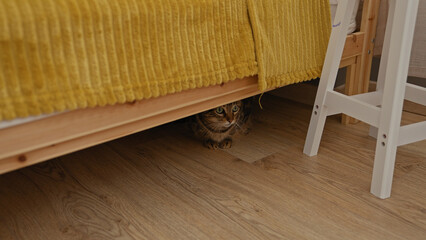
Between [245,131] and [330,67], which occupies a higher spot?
[330,67]

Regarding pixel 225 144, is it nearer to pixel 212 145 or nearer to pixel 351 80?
pixel 212 145

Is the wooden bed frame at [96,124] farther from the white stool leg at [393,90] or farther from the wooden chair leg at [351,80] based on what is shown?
the wooden chair leg at [351,80]

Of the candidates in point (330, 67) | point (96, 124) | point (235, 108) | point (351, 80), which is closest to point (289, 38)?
point (330, 67)

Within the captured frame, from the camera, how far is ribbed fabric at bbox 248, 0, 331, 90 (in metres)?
1.08

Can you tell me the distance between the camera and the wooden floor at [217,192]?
97 cm

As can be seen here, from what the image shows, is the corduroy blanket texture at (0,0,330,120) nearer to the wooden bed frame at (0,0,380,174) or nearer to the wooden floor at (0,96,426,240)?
the wooden bed frame at (0,0,380,174)

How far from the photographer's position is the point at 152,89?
0.90 metres

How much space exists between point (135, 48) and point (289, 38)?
520mm

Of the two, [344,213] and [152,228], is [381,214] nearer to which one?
[344,213]

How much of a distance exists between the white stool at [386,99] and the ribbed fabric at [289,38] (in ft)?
0.21

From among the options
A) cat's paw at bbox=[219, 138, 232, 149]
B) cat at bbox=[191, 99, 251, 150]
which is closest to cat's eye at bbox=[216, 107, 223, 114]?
cat at bbox=[191, 99, 251, 150]

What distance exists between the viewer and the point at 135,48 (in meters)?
0.87

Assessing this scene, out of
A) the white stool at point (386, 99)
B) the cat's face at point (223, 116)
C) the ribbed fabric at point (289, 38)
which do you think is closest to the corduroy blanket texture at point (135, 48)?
the ribbed fabric at point (289, 38)

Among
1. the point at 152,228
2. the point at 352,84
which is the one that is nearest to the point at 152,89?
the point at 152,228
